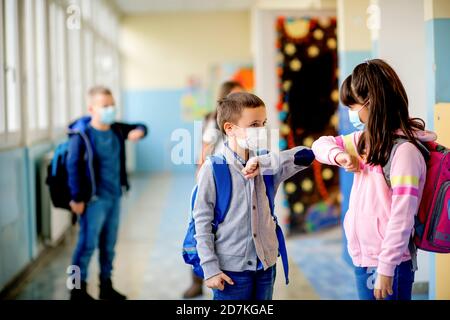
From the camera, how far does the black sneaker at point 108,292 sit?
2852 millimetres

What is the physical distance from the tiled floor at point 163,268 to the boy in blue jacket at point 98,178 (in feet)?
1.04

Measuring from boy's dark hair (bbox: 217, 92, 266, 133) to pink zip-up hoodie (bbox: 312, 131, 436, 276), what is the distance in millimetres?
245

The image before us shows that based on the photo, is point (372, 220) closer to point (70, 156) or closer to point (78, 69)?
point (70, 156)

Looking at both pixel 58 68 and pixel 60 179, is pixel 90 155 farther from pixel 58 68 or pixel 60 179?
pixel 58 68

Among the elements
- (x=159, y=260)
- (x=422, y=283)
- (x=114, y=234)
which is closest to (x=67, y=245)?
(x=159, y=260)

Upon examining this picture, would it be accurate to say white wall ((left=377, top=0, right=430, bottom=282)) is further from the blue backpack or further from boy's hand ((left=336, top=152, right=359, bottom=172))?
the blue backpack

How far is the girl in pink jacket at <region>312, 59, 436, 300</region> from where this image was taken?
147cm

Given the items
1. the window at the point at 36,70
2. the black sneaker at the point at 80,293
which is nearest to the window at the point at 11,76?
the window at the point at 36,70

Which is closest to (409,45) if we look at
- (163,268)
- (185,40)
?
(163,268)

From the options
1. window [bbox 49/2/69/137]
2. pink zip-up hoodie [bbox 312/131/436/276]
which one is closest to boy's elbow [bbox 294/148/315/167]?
pink zip-up hoodie [bbox 312/131/436/276]

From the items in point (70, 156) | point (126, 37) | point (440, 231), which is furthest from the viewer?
point (126, 37)

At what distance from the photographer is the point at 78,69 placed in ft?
A: 17.3

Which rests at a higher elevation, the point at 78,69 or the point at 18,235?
the point at 78,69
